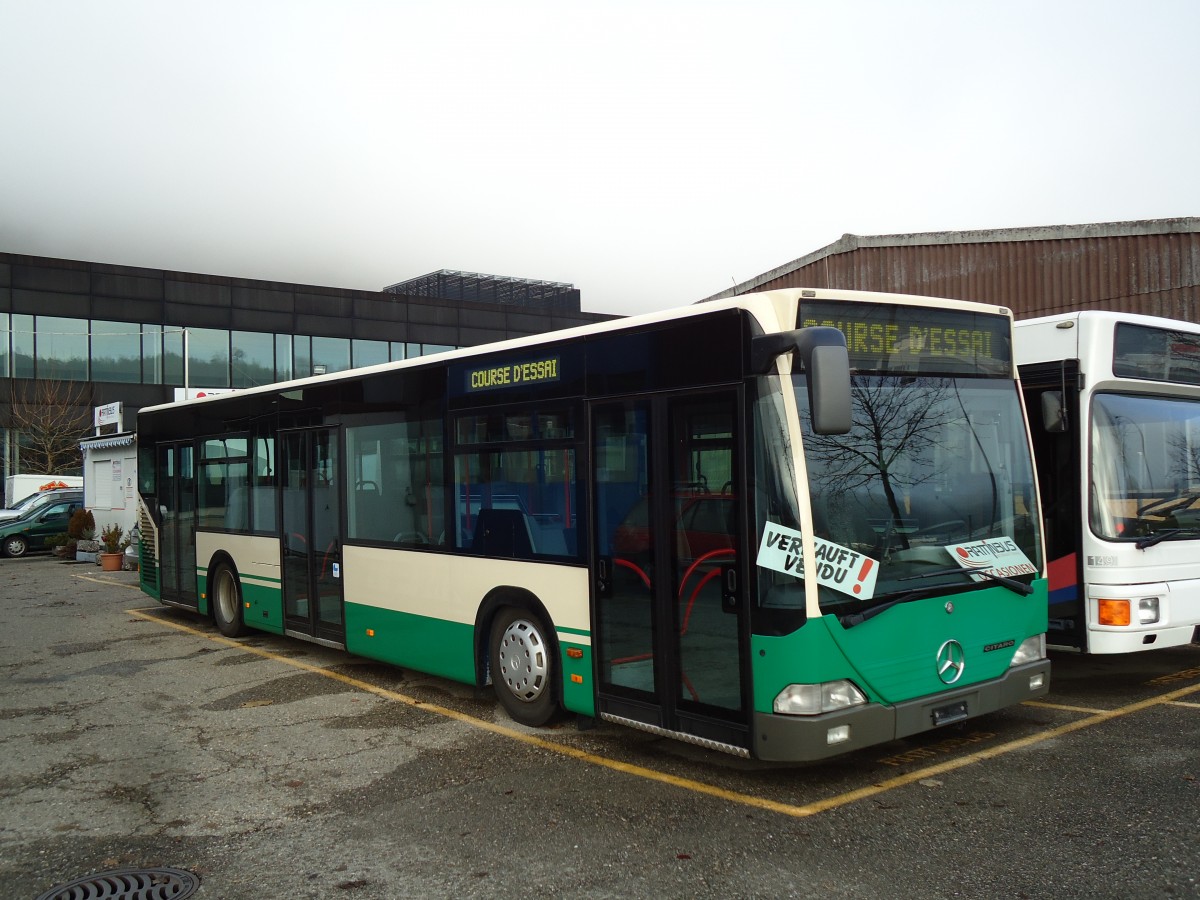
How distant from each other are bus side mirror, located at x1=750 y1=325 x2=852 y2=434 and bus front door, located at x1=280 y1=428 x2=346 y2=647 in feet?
18.6

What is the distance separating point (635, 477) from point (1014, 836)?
2.84m

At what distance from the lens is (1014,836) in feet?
15.8

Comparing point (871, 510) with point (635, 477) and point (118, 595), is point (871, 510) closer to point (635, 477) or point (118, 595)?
point (635, 477)

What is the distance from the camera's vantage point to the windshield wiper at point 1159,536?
734 centimetres

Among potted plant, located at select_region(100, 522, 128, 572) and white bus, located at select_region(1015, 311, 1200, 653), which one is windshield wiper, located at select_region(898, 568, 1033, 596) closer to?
white bus, located at select_region(1015, 311, 1200, 653)

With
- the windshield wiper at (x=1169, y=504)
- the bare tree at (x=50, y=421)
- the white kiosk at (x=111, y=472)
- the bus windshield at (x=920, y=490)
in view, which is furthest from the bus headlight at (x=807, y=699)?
the bare tree at (x=50, y=421)

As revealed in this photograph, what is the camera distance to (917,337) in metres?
5.96

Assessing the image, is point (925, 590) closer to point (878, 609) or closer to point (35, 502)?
point (878, 609)

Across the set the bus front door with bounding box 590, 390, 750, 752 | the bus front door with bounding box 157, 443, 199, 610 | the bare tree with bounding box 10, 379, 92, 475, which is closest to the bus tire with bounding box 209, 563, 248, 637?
the bus front door with bounding box 157, 443, 199, 610

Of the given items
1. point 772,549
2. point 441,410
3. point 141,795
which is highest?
point 441,410

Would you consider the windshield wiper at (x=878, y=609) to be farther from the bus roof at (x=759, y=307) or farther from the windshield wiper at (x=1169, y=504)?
the windshield wiper at (x=1169, y=504)

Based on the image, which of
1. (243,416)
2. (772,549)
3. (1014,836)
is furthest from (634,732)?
(243,416)

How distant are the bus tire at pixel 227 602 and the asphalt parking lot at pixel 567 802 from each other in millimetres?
2877


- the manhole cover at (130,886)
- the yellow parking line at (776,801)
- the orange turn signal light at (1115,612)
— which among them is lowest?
the manhole cover at (130,886)
